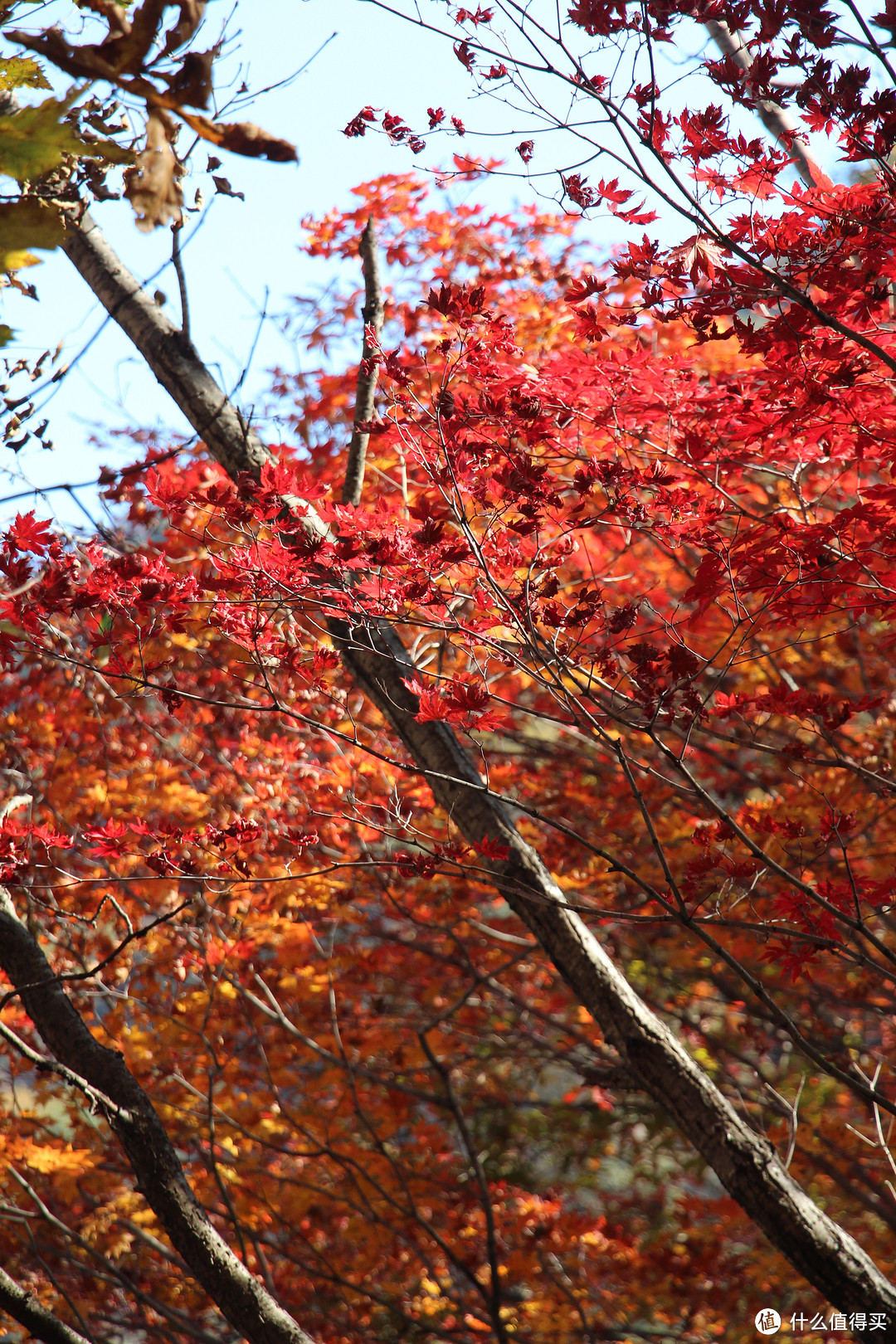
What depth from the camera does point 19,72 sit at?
75.9 inches

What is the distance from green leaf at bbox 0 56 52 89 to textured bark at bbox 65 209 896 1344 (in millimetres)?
1562

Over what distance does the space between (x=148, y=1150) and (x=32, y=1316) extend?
0.52m

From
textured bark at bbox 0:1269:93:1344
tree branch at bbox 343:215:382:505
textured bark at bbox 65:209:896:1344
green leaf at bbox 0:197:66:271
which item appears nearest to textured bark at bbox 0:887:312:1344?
textured bark at bbox 0:1269:93:1344

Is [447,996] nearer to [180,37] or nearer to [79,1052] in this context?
[79,1052]

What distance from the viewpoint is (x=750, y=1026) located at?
6910mm

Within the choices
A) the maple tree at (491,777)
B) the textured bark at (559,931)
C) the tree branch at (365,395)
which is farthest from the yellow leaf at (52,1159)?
the tree branch at (365,395)

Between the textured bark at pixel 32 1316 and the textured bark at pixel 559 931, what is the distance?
1.89 meters

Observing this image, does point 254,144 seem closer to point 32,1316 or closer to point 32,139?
point 32,139

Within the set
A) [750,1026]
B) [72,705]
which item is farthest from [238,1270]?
[750,1026]

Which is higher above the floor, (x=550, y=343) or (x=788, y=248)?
(x=550, y=343)

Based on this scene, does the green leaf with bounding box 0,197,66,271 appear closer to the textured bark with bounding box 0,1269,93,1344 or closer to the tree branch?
the tree branch

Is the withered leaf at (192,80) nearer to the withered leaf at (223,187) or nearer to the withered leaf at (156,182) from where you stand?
the withered leaf at (156,182)

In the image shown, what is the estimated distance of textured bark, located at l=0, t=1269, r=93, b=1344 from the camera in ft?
8.86

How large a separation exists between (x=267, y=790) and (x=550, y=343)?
2968mm
